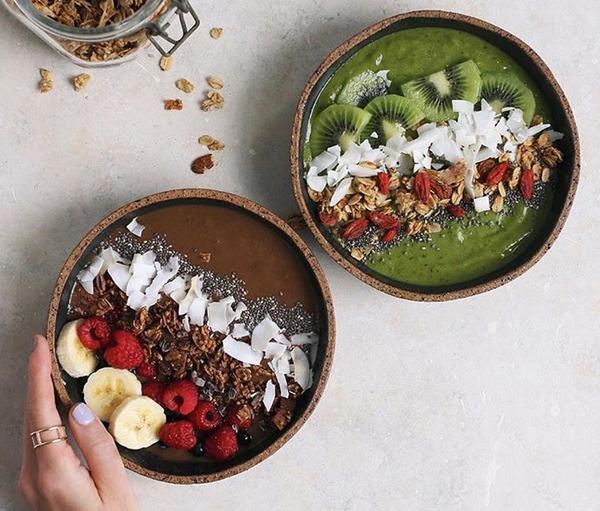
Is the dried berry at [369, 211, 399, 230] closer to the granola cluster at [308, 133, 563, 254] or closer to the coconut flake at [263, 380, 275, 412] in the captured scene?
the granola cluster at [308, 133, 563, 254]

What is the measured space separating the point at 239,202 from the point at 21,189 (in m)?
0.42

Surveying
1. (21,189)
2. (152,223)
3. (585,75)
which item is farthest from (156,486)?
(585,75)

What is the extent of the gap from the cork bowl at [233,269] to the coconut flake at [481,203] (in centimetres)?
31

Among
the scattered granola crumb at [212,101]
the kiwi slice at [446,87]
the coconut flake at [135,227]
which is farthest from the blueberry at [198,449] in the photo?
the kiwi slice at [446,87]

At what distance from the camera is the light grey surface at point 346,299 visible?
1470mm

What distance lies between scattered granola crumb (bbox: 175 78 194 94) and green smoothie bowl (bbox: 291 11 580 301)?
0.24 metres

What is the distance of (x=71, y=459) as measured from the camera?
1.34 m

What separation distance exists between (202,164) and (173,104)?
0.41 feet

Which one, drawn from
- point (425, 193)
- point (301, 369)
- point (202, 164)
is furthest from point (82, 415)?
point (425, 193)

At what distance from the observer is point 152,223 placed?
1409 mm

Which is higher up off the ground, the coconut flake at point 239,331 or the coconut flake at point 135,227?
the coconut flake at point 135,227

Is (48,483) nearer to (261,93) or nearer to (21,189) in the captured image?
(21,189)

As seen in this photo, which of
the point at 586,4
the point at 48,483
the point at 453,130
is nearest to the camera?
the point at 48,483

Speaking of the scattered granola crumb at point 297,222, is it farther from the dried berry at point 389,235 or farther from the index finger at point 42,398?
the index finger at point 42,398
